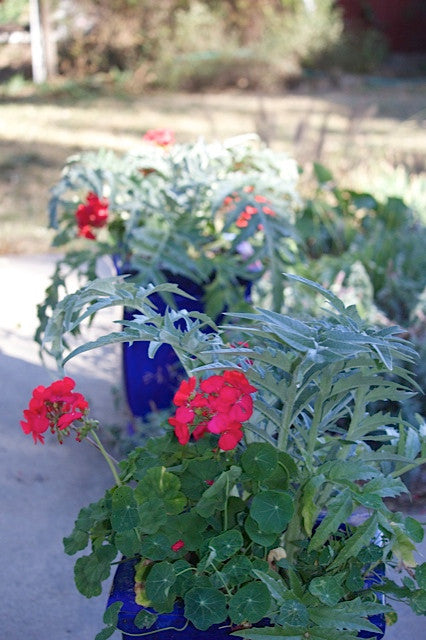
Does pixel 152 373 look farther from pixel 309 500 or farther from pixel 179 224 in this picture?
pixel 309 500

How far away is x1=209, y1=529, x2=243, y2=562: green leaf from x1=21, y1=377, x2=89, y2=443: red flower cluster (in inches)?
13.9

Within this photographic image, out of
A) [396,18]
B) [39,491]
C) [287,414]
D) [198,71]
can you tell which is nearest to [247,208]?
[39,491]

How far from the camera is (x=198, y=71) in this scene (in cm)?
1135

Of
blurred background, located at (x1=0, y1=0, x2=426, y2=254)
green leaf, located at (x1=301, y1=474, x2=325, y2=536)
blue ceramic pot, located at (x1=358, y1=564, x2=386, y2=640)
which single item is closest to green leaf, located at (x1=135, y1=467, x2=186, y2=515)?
green leaf, located at (x1=301, y1=474, x2=325, y2=536)

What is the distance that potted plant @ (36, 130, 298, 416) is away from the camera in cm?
277

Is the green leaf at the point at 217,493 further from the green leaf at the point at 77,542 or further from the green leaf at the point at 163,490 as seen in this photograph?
the green leaf at the point at 77,542

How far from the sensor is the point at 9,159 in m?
7.33

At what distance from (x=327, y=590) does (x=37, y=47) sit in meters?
10.1

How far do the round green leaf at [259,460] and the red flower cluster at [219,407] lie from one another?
43mm

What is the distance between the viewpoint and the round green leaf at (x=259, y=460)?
1.55 m

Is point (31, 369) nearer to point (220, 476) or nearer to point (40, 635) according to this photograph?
point (40, 635)

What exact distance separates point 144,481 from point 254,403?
25cm

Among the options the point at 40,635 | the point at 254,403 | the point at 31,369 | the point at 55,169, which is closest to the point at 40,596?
the point at 40,635

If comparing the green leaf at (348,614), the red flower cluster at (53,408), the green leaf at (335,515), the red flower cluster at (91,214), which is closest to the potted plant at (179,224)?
the red flower cluster at (91,214)
